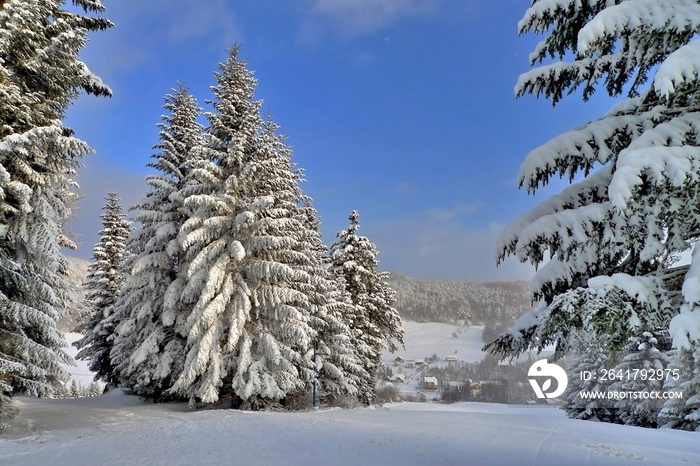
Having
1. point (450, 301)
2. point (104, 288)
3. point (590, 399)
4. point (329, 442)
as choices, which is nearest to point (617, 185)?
point (329, 442)

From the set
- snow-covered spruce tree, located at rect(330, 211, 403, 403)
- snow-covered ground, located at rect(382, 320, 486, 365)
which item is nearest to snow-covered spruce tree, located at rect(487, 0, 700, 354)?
snow-covered spruce tree, located at rect(330, 211, 403, 403)

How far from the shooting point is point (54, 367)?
10.4 metres

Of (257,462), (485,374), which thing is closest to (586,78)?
(257,462)

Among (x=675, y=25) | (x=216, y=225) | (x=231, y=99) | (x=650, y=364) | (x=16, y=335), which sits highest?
(x=231, y=99)

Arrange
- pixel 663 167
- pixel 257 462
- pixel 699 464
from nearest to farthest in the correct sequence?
pixel 663 167 → pixel 257 462 → pixel 699 464

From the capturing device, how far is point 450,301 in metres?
129

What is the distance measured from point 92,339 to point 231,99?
18.0 metres

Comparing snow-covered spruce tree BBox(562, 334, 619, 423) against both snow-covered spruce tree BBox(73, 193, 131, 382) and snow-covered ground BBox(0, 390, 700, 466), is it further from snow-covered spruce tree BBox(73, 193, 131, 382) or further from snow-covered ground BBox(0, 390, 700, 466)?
snow-covered spruce tree BBox(73, 193, 131, 382)

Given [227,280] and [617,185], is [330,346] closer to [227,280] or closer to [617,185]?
[227,280]

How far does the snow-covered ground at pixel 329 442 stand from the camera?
811cm

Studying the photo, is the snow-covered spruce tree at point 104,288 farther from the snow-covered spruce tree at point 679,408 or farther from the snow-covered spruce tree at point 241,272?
the snow-covered spruce tree at point 679,408

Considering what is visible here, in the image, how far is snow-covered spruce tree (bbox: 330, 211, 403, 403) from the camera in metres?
25.7

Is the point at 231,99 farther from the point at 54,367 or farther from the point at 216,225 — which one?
the point at 54,367

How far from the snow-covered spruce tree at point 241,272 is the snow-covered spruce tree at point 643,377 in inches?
662
